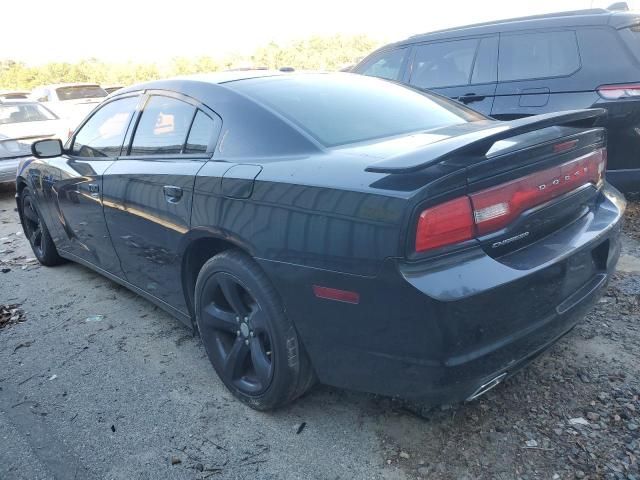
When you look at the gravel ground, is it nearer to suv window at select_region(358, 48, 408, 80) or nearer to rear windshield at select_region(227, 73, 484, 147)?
rear windshield at select_region(227, 73, 484, 147)

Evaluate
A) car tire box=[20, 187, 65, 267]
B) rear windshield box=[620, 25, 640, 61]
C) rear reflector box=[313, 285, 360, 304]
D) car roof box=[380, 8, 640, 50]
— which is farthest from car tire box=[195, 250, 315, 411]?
car roof box=[380, 8, 640, 50]

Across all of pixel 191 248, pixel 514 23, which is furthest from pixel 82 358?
pixel 514 23

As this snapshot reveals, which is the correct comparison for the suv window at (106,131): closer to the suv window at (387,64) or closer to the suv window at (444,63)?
the suv window at (444,63)

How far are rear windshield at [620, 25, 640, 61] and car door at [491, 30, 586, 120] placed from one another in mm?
360

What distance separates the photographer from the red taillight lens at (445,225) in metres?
1.74

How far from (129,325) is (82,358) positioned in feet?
1.37

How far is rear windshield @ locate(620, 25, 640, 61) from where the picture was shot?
431 cm

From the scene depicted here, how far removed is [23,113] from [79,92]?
4.35 metres

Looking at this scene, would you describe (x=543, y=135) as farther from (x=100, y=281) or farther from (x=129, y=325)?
(x=100, y=281)

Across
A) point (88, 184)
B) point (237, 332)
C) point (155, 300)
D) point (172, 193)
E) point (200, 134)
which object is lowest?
point (155, 300)

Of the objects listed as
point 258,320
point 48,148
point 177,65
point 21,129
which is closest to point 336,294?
point 258,320

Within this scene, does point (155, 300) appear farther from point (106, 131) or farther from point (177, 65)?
point (177, 65)

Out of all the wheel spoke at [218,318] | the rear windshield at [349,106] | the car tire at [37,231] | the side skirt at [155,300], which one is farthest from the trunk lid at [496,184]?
the car tire at [37,231]

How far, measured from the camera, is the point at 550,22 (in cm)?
479
